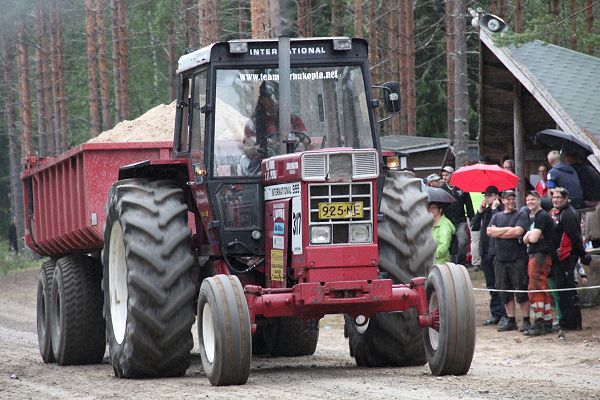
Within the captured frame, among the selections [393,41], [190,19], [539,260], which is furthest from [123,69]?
[539,260]

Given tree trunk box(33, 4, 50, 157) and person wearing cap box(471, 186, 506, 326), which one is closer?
person wearing cap box(471, 186, 506, 326)

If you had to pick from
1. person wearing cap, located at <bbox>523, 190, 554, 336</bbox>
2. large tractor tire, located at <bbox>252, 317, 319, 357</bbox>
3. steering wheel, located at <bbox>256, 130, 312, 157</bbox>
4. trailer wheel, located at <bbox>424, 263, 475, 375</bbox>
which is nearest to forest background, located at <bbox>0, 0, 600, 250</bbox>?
person wearing cap, located at <bbox>523, 190, 554, 336</bbox>

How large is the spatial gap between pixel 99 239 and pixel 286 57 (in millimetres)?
3242

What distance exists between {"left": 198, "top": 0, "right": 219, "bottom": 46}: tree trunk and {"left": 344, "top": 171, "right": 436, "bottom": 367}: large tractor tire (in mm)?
18349

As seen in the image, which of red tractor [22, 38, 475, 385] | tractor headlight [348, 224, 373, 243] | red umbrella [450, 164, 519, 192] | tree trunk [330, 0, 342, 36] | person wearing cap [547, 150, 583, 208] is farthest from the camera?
tree trunk [330, 0, 342, 36]

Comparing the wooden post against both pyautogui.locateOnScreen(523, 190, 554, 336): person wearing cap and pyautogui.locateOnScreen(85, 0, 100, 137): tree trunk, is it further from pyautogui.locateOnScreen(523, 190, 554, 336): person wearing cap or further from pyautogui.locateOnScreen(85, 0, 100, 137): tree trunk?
pyautogui.locateOnScreen(85, 0, 100, 137): tree trunk

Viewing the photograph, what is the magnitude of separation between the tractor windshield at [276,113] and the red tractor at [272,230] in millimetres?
12

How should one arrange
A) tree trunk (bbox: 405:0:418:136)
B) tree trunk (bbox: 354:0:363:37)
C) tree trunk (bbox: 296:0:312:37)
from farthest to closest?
tree trunk (bbox: 405:0:418:136) < tree trunk (bbox: 296:0:312:37) < tree trunk (bbox: 354:0:363:37)

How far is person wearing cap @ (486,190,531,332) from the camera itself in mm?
16109

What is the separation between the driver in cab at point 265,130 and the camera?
10930 millimetres

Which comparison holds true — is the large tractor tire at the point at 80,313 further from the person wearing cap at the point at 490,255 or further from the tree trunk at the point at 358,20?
the tree trunk at the point at 358,20

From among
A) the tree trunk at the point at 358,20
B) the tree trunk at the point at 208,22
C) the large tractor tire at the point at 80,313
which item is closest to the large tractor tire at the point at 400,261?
the large tractor tire at the point at 80,313

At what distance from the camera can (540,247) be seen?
51.5 feet

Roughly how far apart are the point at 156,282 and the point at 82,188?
2699mm
